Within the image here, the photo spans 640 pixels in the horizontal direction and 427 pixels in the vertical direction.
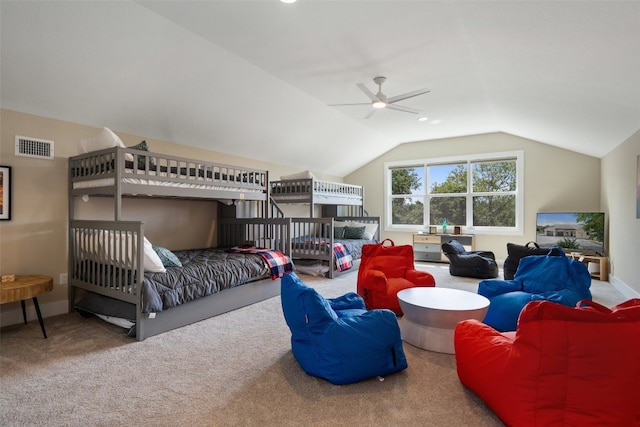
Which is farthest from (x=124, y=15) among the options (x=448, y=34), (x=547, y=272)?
(x=547, y=272)

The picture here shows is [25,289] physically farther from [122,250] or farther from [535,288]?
[535,288]

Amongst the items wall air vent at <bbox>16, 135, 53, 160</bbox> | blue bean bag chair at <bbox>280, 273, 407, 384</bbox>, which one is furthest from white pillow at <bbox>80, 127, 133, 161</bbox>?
blue bean bag chair at <bbox>280, 273, 407, 384</bbox>

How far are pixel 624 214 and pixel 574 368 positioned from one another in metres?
4.31

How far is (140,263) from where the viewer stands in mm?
2674

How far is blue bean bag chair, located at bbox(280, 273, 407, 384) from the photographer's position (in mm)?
1954

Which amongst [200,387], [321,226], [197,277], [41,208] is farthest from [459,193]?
[41,208]

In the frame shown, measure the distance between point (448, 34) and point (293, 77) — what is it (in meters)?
1.88

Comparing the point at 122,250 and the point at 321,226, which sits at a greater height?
the point at 321,226

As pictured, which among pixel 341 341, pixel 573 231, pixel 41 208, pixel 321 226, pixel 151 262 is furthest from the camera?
pixel 573 231

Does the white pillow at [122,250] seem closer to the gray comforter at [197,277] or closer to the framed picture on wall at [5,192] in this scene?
the gray comforter at [197,277]

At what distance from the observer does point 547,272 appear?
9.88 ft

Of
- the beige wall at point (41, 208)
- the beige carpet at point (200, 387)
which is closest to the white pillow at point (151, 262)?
the beige carpet at point (200, 387)

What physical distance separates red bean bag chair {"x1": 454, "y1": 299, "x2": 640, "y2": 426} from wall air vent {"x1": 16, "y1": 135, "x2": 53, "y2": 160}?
4.25 m

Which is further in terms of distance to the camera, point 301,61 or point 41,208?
point 301,61
